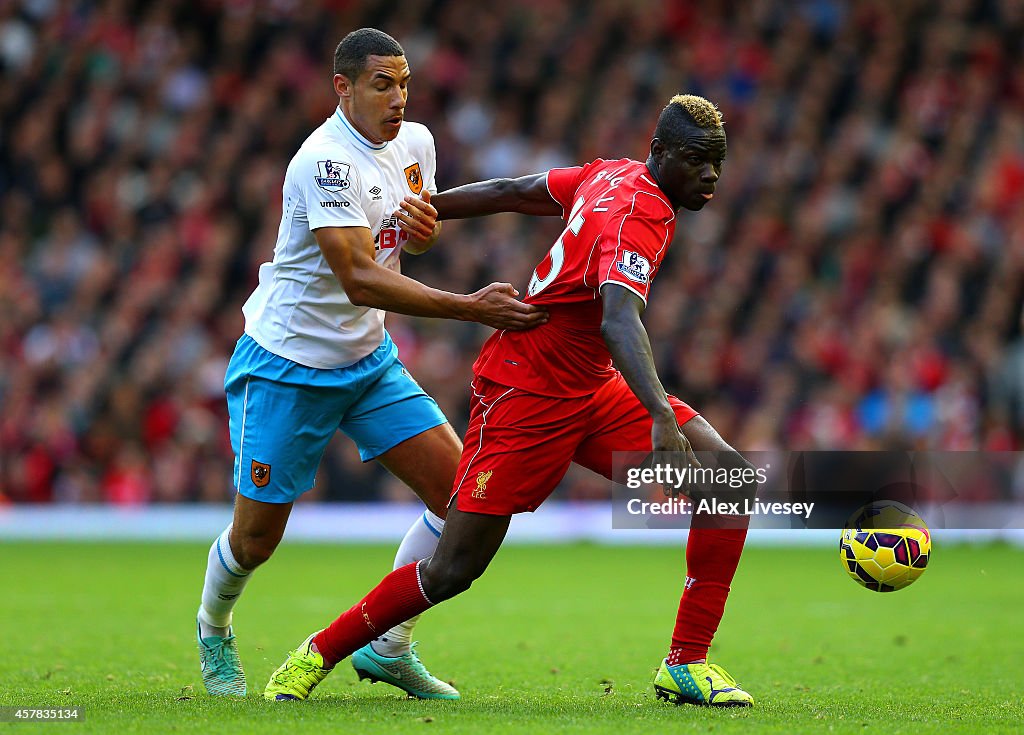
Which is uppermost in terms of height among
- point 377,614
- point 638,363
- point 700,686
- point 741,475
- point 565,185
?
point 565,185

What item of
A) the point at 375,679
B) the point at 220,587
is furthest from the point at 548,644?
the point at 220,587

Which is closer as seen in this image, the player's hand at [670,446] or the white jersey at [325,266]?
the player's hand at [670,446]

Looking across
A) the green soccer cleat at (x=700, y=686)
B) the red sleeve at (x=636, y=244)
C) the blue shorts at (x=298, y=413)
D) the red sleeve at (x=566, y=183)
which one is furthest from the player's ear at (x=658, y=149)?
the green soccer cleat at (x=700, y=686)

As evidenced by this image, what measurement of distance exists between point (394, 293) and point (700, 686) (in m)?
2.02

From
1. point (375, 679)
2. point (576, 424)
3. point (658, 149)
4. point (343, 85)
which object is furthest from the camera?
point (375, 679)

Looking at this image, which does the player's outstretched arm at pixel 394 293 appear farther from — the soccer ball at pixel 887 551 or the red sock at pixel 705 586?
the soccer ball at pixel 887 551

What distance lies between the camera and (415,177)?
6.41 metres

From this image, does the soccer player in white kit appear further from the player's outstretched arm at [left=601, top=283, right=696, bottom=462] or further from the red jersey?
the player's outstretched arm at [left=601, top=283, right=696, bottom=462]

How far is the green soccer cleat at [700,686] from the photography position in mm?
5770

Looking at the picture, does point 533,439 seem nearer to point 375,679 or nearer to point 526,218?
point 375,679

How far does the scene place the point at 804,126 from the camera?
1838 centimetres

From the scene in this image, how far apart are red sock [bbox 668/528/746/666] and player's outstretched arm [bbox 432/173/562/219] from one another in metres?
1.56

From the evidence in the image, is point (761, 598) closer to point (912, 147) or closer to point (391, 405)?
point (391, 405)

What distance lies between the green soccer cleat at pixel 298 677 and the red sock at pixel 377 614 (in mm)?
41
